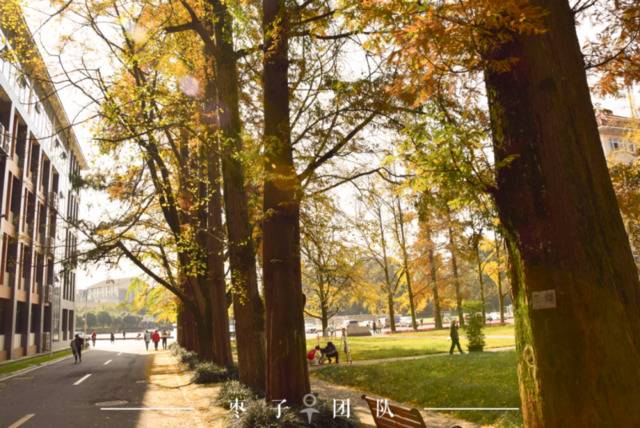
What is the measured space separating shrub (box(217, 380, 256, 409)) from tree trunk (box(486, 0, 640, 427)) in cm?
758

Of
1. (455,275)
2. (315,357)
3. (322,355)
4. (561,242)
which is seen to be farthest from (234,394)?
(455,275)

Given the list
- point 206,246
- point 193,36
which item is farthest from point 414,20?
point 206,246

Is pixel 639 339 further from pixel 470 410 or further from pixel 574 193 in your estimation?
pixel 470 410

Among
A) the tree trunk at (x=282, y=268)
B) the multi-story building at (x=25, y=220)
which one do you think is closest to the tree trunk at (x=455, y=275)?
the multi-story building at (x=25, y=220)

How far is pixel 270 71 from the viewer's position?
378 inches

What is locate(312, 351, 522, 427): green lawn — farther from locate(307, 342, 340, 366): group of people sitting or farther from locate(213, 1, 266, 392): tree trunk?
locate(213, 1, 266, 392): tree trunk

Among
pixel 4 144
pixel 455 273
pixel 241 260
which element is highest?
pixel 4 144

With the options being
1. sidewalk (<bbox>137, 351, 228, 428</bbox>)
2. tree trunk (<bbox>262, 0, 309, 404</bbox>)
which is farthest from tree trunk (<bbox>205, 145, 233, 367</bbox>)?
tree trunk (<bbox>262, 0, 309, 404</bbox>)

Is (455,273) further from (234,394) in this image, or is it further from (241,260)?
(234,394)

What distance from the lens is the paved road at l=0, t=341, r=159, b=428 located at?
10828 mm

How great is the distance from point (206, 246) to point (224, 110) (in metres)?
8.07

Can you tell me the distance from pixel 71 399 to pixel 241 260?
22.9 feet

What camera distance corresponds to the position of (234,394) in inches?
441

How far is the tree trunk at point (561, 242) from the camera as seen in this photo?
12.4ft
